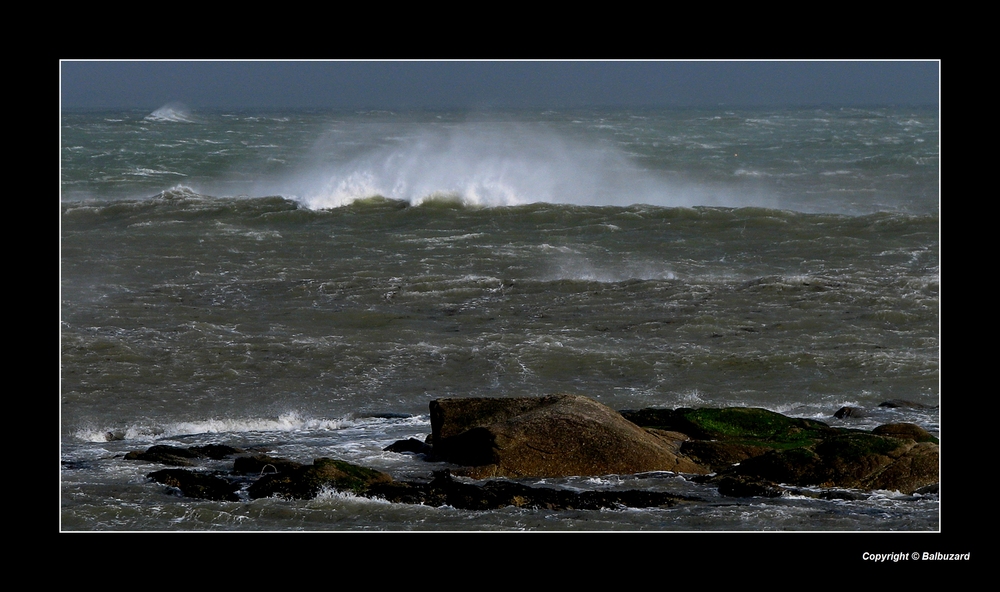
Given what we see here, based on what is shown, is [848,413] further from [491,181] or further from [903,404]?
[491,181]

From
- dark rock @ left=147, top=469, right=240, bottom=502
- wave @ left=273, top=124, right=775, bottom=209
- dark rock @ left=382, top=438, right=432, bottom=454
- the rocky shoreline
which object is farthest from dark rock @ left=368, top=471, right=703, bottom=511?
wave @ left=273, top=124, right=775, bottom=209

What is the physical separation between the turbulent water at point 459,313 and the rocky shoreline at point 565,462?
0.18 metres

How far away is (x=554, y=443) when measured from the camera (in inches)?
356

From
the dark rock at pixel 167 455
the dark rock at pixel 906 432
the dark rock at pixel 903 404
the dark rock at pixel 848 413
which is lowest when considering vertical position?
the dark rock at pixel 167 455

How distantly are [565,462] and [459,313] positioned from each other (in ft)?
23.2

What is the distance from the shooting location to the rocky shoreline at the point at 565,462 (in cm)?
853

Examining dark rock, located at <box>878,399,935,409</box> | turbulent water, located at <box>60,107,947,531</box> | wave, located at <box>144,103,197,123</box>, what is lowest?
dark rock, located at <box>878,399,935,409</box>

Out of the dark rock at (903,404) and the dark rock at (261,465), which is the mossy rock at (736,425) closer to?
the dark rock at (903,404)

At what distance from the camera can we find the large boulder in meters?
8.94

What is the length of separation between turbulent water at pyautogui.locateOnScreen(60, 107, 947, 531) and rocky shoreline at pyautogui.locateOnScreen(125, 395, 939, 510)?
183 millimetres

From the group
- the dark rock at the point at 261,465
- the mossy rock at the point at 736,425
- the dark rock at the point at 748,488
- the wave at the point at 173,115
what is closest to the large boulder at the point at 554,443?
the dark rock at the point at 748,488

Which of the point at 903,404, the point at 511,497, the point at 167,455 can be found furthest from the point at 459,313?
Result: the point at 511,497

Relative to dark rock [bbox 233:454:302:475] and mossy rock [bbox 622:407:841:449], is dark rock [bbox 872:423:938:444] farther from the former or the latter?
dark rock [bbox 233:454:302:475]
